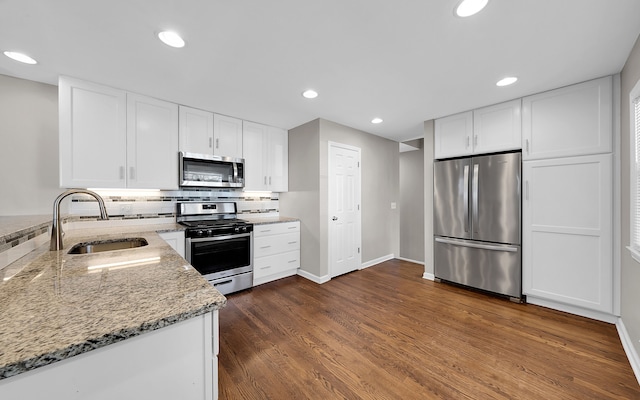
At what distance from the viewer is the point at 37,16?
1553 millimetres

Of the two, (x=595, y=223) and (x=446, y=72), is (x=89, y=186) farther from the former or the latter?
(x=595, y=223)

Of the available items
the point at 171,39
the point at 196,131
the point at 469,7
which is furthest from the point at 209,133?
the point at 469,7

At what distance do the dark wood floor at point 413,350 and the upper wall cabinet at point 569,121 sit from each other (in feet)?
5.76

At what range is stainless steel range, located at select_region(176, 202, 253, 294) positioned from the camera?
2.82 metres

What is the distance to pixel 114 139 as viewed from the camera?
8.39 feet

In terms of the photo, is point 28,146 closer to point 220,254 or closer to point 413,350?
point 220,254

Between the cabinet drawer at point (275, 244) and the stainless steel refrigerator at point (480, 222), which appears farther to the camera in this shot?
the cabinet drawer at point (275, 244)

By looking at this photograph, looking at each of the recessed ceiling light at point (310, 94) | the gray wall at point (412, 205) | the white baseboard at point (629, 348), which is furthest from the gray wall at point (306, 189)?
the white baseboard at point (629, 348)

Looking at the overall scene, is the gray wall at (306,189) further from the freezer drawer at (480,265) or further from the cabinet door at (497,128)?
the cabinet door at (497,128)

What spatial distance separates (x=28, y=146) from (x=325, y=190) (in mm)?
3242

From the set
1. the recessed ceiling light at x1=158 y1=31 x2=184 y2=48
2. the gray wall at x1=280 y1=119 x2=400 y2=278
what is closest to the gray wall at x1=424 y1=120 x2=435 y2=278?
the gray wall at x1=280 y1=119 x2=400 y2=278

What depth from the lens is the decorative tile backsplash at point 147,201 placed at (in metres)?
2.67

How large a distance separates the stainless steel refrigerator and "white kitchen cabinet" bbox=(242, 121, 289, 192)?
93.5 inches

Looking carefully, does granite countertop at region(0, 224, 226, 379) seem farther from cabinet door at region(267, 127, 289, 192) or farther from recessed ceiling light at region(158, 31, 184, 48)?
cabinet door at region(267, 127, 289, 192)
